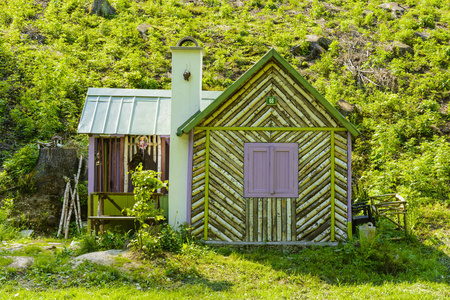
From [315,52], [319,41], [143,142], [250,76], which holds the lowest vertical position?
[143,142]

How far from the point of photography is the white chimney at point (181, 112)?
32.5 ft

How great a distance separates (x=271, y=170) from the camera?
974 cm

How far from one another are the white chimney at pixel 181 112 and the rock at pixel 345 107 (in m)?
8.89

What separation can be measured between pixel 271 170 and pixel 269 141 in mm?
696

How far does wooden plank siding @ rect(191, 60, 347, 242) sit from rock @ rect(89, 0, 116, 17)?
18.6 metres


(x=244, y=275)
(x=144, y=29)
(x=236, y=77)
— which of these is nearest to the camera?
(x=244, y=275)

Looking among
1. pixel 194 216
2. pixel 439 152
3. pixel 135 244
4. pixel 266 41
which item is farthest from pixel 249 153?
pixel 266 41

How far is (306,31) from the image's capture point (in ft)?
77.2

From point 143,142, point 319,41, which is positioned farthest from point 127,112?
point 319,41

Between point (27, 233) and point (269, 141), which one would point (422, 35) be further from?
point (27, 233)

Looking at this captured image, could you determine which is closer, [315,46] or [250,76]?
[250,76]

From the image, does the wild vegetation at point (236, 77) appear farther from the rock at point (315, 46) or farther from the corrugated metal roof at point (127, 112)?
the corrugated metal roof at point (127, 112)

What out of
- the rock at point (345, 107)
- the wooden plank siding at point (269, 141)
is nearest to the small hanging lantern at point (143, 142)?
the wooden plank siding at point (269, 141)

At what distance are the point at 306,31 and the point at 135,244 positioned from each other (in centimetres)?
1841
